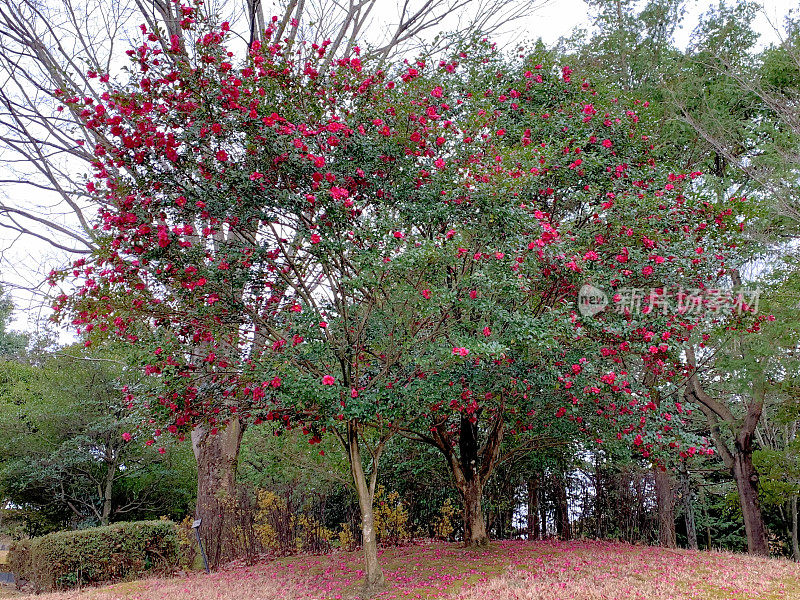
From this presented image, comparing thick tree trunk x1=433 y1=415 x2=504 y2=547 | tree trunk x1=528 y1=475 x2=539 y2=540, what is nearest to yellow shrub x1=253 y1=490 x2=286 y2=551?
thick tree trunk x1=433 y1=415 x2=504 y2=547

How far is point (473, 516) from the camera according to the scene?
6879mm

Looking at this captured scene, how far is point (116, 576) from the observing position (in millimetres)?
7387

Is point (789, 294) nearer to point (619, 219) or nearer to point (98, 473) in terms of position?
point (619, 219)

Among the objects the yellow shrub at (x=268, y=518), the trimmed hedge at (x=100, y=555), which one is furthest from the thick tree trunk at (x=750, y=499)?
the trimmed hedge at (x=100, y=555)

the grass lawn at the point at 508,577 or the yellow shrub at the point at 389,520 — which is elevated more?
the yellow shrub at the point at 389,520

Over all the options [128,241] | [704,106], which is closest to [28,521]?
[128,241]

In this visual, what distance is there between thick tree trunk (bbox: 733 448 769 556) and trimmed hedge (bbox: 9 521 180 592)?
30.0 ft

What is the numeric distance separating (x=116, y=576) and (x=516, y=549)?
5.27 metres

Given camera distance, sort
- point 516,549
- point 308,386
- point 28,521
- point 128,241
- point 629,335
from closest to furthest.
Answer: point 308,386 < point 128,241 < point 629,335 < point 516,549 < point 28,521

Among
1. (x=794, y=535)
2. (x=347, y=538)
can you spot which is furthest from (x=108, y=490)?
(x=794, y=535)

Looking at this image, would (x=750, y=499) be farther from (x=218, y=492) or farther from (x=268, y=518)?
(x=218, y=492)

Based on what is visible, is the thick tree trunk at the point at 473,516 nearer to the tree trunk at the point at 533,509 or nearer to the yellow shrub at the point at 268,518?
the tree trunk at the point at 533,509

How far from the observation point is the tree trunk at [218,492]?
7598 mm

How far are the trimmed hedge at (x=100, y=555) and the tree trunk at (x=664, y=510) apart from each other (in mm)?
7054
